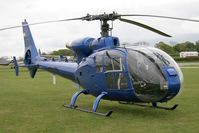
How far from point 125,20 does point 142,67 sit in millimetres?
1899

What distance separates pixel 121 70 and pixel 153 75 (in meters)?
1.17

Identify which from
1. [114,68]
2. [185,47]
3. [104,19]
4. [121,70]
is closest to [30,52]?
[104,19]

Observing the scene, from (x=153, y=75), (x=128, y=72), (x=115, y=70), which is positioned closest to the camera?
(x=153, y=75)

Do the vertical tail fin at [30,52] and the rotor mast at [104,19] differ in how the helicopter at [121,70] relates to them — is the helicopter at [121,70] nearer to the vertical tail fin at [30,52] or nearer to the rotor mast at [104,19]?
the rotor mast at [104,19]

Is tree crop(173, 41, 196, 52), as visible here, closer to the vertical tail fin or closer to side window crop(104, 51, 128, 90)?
the vertical tail fin

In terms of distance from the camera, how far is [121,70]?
11703 millimetres

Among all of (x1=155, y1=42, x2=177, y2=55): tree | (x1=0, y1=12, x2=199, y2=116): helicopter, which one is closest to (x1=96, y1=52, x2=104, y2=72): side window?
(x1=0, y1=12, x2=199, y2=116): helicopter

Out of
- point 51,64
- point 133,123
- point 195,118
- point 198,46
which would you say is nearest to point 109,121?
point 133,123

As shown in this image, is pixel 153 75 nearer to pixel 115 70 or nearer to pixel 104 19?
pixel 115 70

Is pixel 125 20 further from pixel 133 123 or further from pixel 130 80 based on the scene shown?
pixel 133 123

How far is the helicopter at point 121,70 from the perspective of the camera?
10.9 meters

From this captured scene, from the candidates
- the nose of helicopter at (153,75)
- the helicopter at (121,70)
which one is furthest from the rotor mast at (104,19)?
the nose of helicopter at (153,75)

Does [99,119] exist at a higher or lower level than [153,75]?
lower

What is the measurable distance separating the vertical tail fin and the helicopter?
480 centimetres
